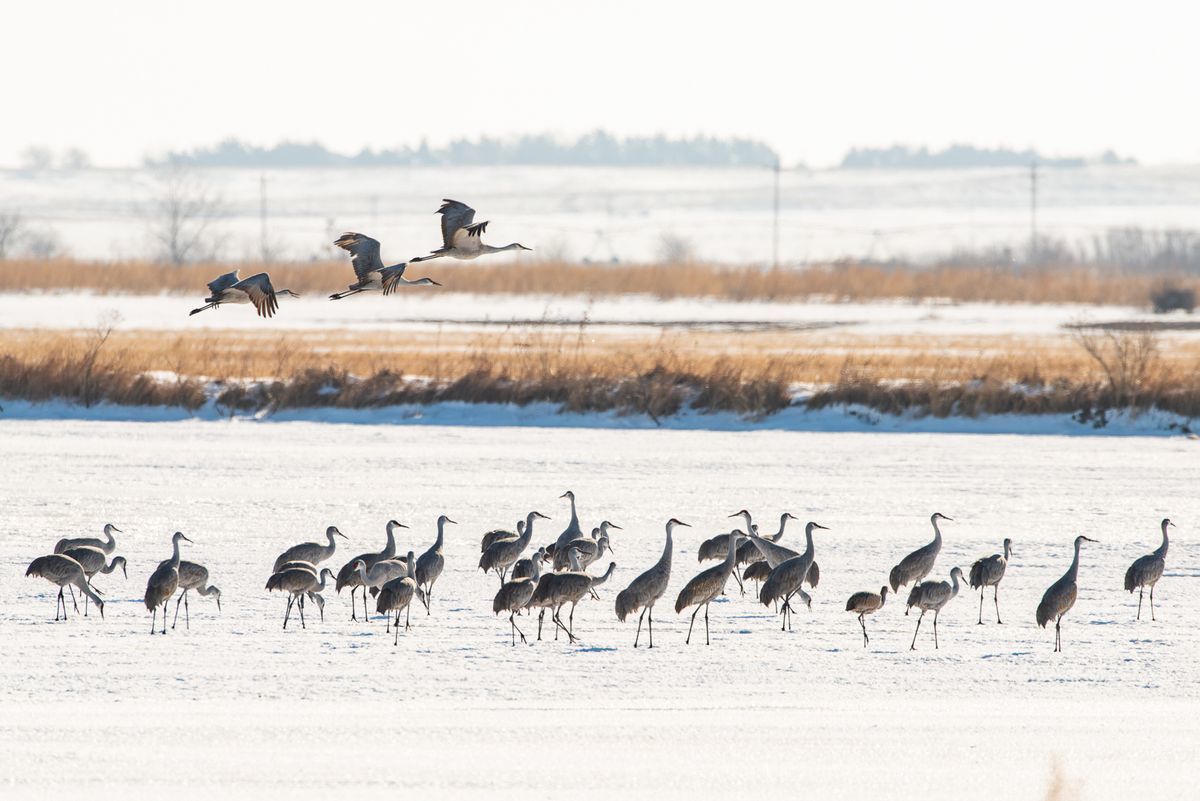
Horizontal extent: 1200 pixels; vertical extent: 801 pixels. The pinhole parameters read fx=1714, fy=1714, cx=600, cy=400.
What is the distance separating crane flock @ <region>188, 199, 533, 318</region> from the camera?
403 inches

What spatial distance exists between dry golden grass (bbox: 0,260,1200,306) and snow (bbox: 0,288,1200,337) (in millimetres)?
1464

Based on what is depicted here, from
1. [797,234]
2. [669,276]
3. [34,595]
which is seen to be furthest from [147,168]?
[34,595]

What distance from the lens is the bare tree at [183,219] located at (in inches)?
3442

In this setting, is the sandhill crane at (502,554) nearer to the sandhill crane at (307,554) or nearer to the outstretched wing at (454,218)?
the sandhill crane at (307,554)

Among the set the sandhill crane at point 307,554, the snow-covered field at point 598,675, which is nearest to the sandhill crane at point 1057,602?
the snow-covered field at point 598,675

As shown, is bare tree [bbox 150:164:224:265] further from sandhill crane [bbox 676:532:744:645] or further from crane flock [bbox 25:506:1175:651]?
sandhill crane [bbox 676:532:744:645]

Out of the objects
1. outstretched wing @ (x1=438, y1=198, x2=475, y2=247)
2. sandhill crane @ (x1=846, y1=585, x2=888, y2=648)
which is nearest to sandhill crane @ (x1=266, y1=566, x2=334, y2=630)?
outstretched wing @ (x1=438, y1=198, x2=475, y2=247)

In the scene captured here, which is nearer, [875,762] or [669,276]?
[875,762]

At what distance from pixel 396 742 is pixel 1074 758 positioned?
2.99 metres

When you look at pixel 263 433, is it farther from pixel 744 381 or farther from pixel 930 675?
pixel 930 675

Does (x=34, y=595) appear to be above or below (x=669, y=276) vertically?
below

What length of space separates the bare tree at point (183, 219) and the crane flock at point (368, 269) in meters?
66.7

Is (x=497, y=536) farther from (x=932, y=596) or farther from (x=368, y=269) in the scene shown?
(x=932, y=596)

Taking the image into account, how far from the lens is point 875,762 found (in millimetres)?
7457
